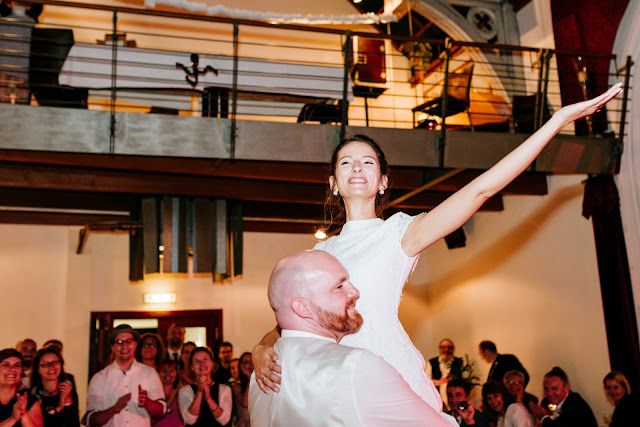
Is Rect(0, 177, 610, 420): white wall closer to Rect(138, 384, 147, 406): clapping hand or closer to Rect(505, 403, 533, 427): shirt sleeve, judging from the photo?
Rect(505, 403, 533, 427): shirt sleeve

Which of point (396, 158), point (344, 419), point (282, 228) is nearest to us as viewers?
point (344, 419)

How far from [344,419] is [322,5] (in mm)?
10519

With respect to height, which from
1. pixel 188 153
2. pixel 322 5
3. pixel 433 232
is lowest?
pixel 433 232

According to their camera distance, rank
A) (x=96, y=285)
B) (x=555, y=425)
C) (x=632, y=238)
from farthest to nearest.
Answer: (x=96, y=285), (x=632, y=238), (x=555, y=425)

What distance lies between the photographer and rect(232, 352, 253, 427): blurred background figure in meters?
5.91

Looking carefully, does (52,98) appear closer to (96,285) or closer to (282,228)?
(96,285)

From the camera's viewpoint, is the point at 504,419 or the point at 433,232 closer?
the point at 433,232

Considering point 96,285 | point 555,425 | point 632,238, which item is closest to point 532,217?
point 632,238

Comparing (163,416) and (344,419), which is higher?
(344,419)

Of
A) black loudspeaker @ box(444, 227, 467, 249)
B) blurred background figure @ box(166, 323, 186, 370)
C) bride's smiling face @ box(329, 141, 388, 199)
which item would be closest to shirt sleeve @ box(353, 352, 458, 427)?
bride's smiling face @ box(329, 141, 388, 199)

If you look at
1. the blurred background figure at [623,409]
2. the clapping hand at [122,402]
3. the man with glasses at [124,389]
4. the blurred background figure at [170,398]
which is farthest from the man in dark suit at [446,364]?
the clapping hand at [122,402]

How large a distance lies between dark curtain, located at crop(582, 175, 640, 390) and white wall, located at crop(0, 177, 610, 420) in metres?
0.29

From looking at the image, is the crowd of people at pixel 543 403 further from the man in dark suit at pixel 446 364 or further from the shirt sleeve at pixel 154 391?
the shirt sleeve at pixel 154 391

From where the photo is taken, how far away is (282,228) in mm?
10609
